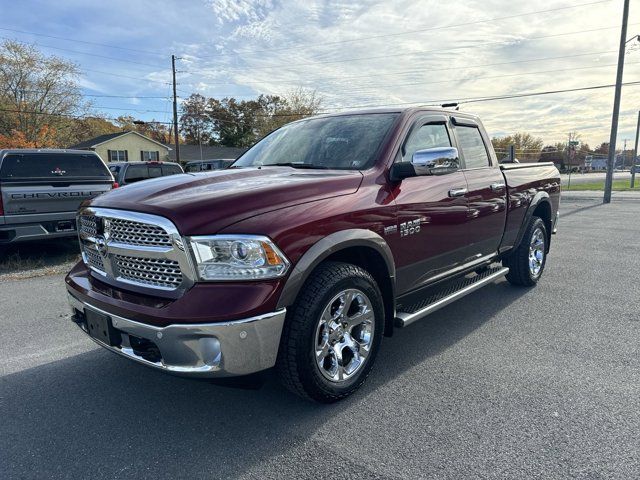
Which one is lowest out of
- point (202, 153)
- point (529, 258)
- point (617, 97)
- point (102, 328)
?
point (529, 258)

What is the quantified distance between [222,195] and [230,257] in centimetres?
41

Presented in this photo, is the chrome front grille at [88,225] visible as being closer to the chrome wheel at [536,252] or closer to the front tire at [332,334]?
the front tire at [332,334]

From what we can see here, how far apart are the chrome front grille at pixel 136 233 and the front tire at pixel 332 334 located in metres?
0.83

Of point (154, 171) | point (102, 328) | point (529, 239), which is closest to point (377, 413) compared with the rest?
point (102, 328)

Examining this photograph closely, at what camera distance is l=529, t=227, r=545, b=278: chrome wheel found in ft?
17.9

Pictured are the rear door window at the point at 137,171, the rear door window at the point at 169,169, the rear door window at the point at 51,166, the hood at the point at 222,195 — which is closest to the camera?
the hood at the point at 222,195

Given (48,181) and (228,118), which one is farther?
(228,118)

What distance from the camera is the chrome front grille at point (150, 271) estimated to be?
2.40 metres

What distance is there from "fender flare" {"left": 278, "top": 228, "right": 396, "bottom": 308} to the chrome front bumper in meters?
0.13

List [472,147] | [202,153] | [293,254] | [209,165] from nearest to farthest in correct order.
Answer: [293,254]
[472,147]
[209,165]
[202,153]

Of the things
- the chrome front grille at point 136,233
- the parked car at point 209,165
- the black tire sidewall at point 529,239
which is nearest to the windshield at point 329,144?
the chrome front grille at point 136,233

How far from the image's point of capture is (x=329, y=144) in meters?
3.66

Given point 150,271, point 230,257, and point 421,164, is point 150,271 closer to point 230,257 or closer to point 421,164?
point 230,257

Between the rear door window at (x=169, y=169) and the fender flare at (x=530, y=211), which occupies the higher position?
the rear door window at (x=169, y=169)
